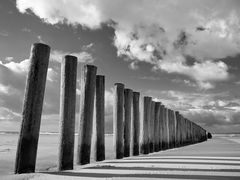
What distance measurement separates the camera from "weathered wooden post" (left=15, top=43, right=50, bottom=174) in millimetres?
4156

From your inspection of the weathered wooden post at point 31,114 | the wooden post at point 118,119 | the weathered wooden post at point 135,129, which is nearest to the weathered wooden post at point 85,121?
the weathered wooden post at point 31,114

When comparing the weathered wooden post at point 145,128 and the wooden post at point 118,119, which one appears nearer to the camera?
the wooden post at point 118,119

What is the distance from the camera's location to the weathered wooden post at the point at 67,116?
4652 mm

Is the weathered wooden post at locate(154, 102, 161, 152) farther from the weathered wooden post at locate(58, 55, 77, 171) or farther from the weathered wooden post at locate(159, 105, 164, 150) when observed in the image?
the weathered wooden post at locate(58, 55, 77, 171)

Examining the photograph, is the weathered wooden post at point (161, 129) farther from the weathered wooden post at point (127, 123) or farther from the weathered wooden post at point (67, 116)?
the weathered wooden post at point (67, 116)

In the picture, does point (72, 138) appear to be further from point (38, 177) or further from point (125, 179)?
point (125, 179)

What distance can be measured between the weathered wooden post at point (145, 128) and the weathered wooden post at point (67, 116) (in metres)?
4.04

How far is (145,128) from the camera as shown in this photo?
28.6ft

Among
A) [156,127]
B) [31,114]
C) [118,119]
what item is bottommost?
[31,114]

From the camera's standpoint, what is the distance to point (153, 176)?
12.1 feet

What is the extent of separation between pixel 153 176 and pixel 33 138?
1.72m

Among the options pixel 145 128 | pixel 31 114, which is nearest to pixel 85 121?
pixel 31 114

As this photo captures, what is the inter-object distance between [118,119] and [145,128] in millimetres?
2168

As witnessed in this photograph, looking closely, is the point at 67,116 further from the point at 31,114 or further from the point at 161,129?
the point at 161,129
